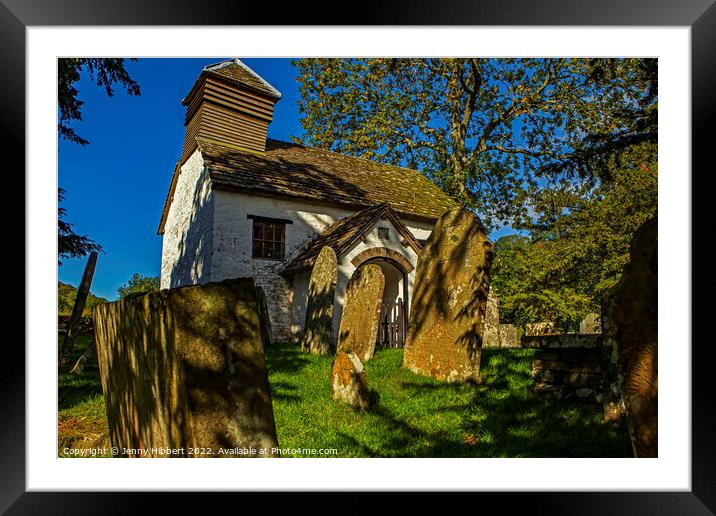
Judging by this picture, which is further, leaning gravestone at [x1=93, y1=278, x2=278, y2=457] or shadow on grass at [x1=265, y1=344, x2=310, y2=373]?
shadow on grass at [x1=265, y1=344, x2=310, y2=373]

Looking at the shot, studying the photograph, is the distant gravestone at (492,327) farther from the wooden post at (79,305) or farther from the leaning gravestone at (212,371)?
the leaning gravestone at (212,371)

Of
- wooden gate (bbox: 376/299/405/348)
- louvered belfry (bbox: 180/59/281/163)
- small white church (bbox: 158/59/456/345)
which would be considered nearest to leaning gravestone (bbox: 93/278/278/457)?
small white church (bbox: 158/59/456/345)

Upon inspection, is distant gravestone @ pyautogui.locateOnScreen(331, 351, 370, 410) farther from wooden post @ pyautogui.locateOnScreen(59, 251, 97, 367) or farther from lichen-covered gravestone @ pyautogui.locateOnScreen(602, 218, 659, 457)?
wooden post @ pyautogui.locateOnScreen(59, 251, 97, 367)

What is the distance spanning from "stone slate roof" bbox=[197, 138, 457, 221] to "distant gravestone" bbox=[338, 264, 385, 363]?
6.94 metres

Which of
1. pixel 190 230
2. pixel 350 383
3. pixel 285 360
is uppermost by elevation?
pixel 190 230

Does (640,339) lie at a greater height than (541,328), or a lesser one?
greater

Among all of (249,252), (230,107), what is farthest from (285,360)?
(230,107)

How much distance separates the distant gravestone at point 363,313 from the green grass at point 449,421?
127 centimetres

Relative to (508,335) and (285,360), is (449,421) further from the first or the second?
(508,335)

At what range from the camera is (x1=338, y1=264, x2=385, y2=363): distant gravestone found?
7.46 meters

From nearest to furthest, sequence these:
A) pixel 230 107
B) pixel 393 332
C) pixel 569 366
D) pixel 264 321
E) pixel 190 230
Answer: pixel 569 366
pixel 264 321
pixel 393 332
pixel 190 230
pixel 230 107

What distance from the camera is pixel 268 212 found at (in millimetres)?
13703
